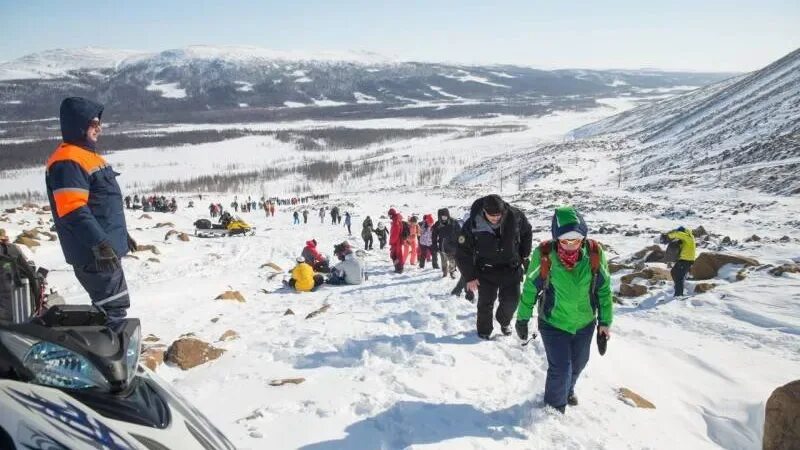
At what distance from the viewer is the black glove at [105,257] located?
3270 millimetres

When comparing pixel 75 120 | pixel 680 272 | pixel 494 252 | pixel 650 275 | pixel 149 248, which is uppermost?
pixel 75 120

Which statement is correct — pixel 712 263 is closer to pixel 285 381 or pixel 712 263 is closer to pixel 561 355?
pixel 561 355

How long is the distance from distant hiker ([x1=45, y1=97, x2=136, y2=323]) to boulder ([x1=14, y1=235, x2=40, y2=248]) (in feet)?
45.9

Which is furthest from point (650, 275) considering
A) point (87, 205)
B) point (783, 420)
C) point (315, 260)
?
point (87, 205)

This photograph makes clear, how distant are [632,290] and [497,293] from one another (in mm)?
5069

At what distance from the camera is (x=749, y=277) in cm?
990

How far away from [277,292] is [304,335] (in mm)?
4579

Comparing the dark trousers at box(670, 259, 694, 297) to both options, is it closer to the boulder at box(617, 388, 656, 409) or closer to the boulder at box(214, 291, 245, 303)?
the boulder at box(617, 388, 656, 409)

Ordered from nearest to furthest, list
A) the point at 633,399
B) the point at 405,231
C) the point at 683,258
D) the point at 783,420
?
the point at 783,420, the point at 633,399, the point at 683,258, the point at 405,231

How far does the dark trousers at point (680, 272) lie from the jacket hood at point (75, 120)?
9.08 m

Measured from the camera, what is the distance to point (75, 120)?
3389mm

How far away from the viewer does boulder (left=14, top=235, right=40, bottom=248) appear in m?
14.7

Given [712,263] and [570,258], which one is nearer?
[570,258]

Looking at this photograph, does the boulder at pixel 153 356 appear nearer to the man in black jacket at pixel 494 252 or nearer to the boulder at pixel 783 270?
the man in black jacket at pixel 494 252
